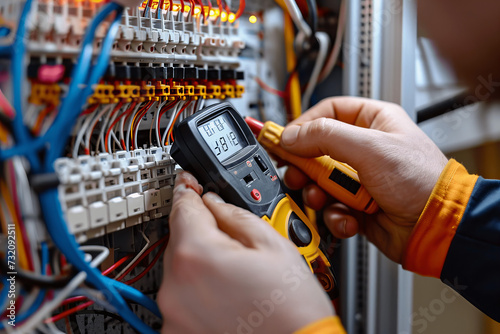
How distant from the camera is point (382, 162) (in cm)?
80

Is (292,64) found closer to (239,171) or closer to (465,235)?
(239,171)

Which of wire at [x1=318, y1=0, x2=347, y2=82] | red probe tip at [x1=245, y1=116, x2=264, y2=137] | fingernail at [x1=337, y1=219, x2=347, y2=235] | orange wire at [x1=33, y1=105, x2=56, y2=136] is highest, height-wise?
wire at [x1=318, y1=0, x2=347, y2=82]

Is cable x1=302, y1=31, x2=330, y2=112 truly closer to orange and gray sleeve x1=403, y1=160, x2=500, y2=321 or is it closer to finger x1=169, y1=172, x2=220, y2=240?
orange and gray sleeve x1=403, y1=160, x2=500, y2=321

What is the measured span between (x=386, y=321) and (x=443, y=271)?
1.17ft

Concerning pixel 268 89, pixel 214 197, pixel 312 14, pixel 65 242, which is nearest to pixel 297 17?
pixel 312 14

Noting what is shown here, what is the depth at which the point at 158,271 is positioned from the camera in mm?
863

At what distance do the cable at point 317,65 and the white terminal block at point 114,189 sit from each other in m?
0.61

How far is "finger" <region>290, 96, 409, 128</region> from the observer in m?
0.97

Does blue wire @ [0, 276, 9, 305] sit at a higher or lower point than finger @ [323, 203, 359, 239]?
higher

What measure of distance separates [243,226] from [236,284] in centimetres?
10

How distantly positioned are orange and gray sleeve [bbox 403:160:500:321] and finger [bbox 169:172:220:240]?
1.63ft

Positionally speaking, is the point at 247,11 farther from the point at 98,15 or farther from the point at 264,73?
the point at 98,15

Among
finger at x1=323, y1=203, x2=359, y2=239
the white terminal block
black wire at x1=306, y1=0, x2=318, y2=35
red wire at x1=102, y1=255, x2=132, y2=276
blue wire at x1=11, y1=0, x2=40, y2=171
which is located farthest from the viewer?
black wire at x1=306, y1=0, x2=318, y2=35

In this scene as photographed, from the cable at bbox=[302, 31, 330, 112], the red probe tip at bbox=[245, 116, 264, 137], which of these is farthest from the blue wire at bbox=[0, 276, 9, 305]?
the cable at bbox=[302, 31, 330, 112]
